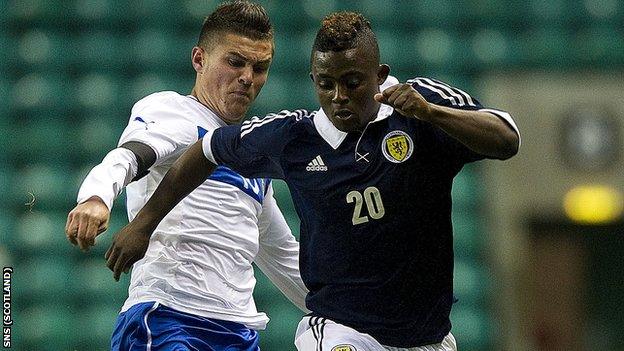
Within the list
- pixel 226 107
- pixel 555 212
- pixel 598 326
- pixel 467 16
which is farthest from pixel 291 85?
pixel 226 107

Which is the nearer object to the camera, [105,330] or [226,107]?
[226,107]

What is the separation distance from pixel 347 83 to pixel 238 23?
0.88 metres

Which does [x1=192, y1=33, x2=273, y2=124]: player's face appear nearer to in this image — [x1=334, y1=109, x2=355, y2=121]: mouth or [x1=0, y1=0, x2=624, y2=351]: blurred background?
[x1=334, y1=109, x2=355, y2=121]: mouth

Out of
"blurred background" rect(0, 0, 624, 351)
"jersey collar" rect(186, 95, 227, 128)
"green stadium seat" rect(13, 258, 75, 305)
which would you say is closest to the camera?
"jersey collar" rect(186, 95, 227, 128)

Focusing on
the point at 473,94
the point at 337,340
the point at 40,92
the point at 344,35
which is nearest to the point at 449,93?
the point at 344,35

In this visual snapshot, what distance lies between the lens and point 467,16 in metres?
8.70

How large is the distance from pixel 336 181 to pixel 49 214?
4.70m

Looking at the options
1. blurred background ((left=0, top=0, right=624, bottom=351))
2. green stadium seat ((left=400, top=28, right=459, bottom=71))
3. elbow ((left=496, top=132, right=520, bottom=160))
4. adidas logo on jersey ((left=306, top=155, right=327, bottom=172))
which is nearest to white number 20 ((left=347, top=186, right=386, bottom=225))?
adidas logo on jersey ((left=306, top=155, right=327, bottom=172))

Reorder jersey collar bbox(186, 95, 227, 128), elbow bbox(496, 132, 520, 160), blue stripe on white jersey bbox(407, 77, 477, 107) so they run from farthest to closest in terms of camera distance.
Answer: jersey collar bbox(186, 95, 227, 128)
blue stripe on white jersey bbox(407, 77, 477, 107)
elbow bbox(496, 132, 520, 160)

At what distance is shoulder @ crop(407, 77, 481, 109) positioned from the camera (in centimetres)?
350

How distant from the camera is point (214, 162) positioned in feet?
12.7

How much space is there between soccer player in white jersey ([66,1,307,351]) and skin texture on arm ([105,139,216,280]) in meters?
0.05

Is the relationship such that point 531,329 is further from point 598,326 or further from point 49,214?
point 49,214

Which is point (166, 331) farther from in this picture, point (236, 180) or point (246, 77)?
point (246, 77)
